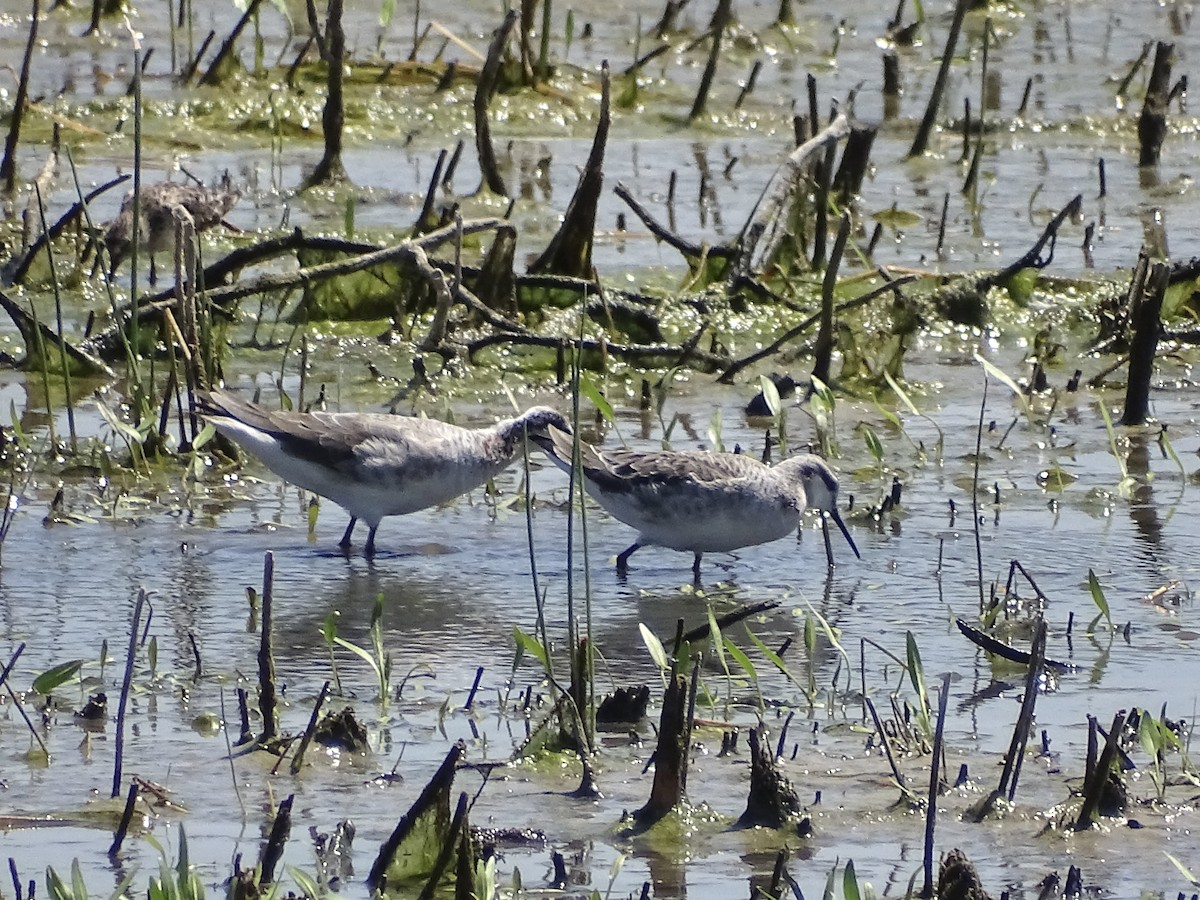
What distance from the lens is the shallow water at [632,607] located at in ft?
16.3

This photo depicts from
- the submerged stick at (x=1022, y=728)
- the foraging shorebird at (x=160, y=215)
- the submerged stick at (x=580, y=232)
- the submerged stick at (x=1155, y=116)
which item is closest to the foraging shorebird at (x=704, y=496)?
the submerged stick at (x=1022, y=728)

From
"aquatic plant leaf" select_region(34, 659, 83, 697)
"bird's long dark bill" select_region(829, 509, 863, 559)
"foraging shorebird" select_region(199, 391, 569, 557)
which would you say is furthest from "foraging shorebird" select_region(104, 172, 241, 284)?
"aquatic plant leaf" select_region(34, 659, 83, 697)

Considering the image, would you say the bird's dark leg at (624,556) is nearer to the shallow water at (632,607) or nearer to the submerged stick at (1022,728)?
the shallow water at (632,607)

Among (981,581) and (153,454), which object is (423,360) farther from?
(981,581)

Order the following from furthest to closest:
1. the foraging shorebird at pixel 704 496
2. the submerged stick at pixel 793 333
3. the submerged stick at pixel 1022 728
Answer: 1. the submerged stick at pixel 793 333
2. the foraging shorebird at pixel 704 496
3. the submerged stick at pixel 1022 728

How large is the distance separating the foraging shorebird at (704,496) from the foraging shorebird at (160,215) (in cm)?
377

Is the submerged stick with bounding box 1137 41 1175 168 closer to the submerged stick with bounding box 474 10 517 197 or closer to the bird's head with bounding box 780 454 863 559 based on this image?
the submerged stick with bounding box 474 10 517 197

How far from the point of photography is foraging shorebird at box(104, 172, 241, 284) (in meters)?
10.8

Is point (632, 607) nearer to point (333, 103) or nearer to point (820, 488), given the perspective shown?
point (820, 488)

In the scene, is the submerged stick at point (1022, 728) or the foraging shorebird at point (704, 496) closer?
the submerged stick at point (1022, 728)

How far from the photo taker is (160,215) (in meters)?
10.9

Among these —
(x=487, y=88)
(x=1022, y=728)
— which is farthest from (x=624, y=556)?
(x=487, y=88)

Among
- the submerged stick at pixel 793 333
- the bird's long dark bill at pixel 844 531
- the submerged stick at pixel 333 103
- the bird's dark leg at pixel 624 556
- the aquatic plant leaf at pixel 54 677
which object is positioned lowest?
the bird's dark leg at pixel 624 556

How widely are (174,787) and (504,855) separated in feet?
2.73
